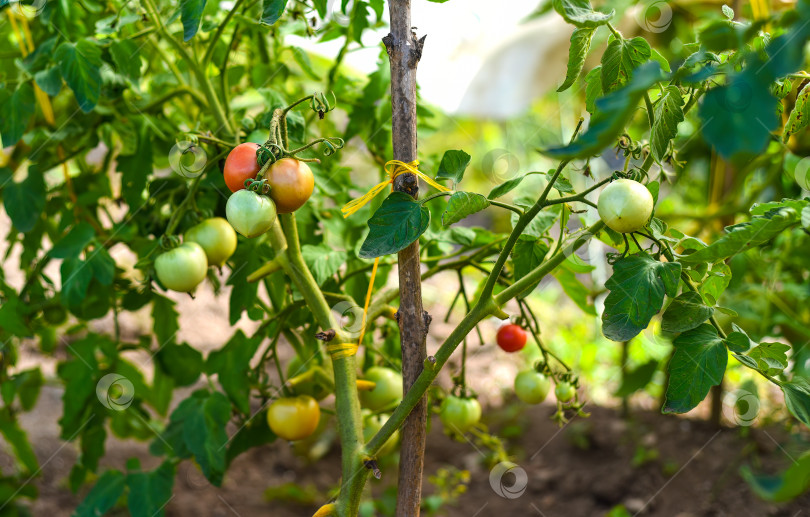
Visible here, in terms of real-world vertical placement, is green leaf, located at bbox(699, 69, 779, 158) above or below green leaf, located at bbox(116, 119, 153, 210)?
below

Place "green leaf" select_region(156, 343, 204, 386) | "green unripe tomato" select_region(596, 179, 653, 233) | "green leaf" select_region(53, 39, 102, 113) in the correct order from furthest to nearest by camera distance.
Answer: "green leaf" select_region(156, 343, 204, 386), "green leaf" select_region(53, 39, 102, 113), "green unripe tomato" select_region(596, 179, 653, 233)

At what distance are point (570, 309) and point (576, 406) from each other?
1.98 metres

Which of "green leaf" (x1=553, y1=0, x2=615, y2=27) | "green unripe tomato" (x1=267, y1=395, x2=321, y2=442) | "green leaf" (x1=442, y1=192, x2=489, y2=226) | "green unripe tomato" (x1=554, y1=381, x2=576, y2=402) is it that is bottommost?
"green unripe tomato" (x1=554, y1=381, x2=576, y2=402)

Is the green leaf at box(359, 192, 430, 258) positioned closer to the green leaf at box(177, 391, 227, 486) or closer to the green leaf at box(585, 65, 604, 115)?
the green leaf at box(585, 65, 604, 115)

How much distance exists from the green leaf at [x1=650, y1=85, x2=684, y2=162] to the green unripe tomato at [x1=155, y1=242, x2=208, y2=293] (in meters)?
0.49

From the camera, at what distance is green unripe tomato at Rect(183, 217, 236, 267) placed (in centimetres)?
78

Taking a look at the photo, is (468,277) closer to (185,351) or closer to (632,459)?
(632,459)

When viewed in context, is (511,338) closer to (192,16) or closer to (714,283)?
(714,283)

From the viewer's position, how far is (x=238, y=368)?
892 mm

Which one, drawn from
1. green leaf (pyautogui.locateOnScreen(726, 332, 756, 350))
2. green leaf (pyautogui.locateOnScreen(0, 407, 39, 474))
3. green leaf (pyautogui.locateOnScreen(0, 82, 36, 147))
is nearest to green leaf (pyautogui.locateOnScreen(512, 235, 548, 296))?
green leaf (pyautogui.locateOnScreen(726, 332, 756, 350))

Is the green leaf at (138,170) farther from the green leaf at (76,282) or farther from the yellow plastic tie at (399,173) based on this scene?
the yellow plastic tie at (399,173)

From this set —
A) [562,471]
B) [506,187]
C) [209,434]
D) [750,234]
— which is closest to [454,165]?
[506,187]

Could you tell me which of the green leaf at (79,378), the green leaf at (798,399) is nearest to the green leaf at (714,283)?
the green leaf at (798,399)

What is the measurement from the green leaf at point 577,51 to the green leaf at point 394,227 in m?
0.18
